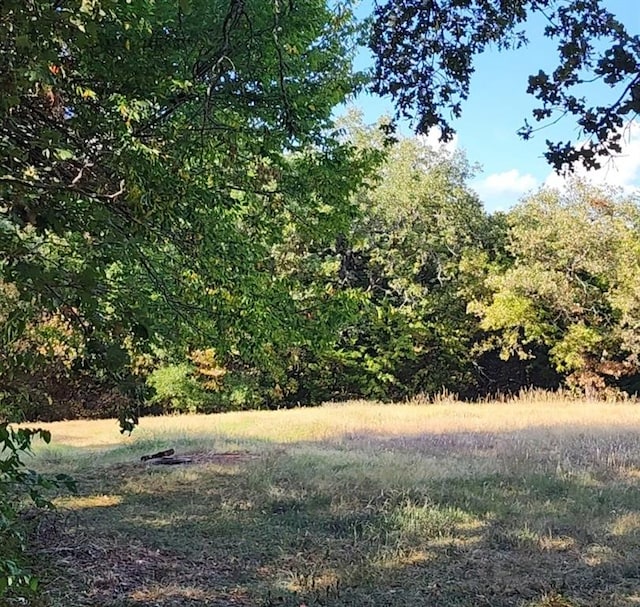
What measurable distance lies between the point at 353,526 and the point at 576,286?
16.1 m

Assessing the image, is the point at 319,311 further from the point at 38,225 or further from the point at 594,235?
the point at 594,235

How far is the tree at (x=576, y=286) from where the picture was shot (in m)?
18.3

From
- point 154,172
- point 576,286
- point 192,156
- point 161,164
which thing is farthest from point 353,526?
point 576,286

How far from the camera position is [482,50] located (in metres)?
2.93

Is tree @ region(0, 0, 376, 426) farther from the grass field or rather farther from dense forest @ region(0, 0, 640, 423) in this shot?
the grass field

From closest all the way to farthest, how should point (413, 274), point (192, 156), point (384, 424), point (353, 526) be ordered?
point (192, 156) < point (353, 526) < point (384, 424) < point (413, 274)

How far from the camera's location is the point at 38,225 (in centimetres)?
166

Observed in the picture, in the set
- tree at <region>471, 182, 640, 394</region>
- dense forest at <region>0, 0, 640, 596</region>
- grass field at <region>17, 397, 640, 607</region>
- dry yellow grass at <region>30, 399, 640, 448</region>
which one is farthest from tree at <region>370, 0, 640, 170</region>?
tree at <region>471, 182, 640, 394</region>

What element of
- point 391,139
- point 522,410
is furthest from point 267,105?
point 522,410

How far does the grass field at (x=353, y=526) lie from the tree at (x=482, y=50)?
8.51ft

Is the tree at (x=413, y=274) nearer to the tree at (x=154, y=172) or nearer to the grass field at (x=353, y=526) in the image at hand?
the grass field at (x=353, y=526)

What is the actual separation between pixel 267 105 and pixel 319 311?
6.45 feet

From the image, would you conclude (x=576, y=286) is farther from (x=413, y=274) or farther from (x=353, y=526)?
(x=353, y=526)

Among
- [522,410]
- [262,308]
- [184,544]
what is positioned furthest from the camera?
[522,410]
